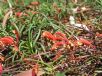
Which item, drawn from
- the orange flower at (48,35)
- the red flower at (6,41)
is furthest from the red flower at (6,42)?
the orange flower at (48,35)

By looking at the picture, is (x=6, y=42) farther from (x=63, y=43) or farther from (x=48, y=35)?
(x=63, y=43)

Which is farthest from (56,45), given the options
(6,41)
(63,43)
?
(6,41)

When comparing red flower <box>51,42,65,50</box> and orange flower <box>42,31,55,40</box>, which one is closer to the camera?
red flower <box>51,42,65,50</box>

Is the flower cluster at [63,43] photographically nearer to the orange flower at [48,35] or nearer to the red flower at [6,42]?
the orange flower at [48,35]

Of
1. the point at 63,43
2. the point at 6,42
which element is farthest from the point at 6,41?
the point at 63,43

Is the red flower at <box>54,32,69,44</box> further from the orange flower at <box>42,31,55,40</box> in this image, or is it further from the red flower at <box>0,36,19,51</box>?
the red flower at <box>0,36,19,51</box>

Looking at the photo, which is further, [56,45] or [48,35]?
[48,35]

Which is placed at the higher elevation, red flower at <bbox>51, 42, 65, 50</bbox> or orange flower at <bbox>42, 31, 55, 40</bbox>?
orange flower at <bbox>42, 31, 55, 40</bbox>

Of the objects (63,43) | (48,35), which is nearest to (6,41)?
(48,35)

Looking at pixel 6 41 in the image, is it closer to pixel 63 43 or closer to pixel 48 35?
pixel 48 35

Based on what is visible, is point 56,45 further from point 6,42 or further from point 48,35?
point 6,42

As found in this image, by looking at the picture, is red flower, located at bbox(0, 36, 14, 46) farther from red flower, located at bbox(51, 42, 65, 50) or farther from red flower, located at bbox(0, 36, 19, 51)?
red flower, located at bbox(51, 42, 65, 50)

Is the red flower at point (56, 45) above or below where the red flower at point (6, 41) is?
below

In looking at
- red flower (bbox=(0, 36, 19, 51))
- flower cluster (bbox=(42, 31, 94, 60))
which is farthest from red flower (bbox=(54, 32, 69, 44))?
red flower (bbox=(0, 36, 19, 51))
